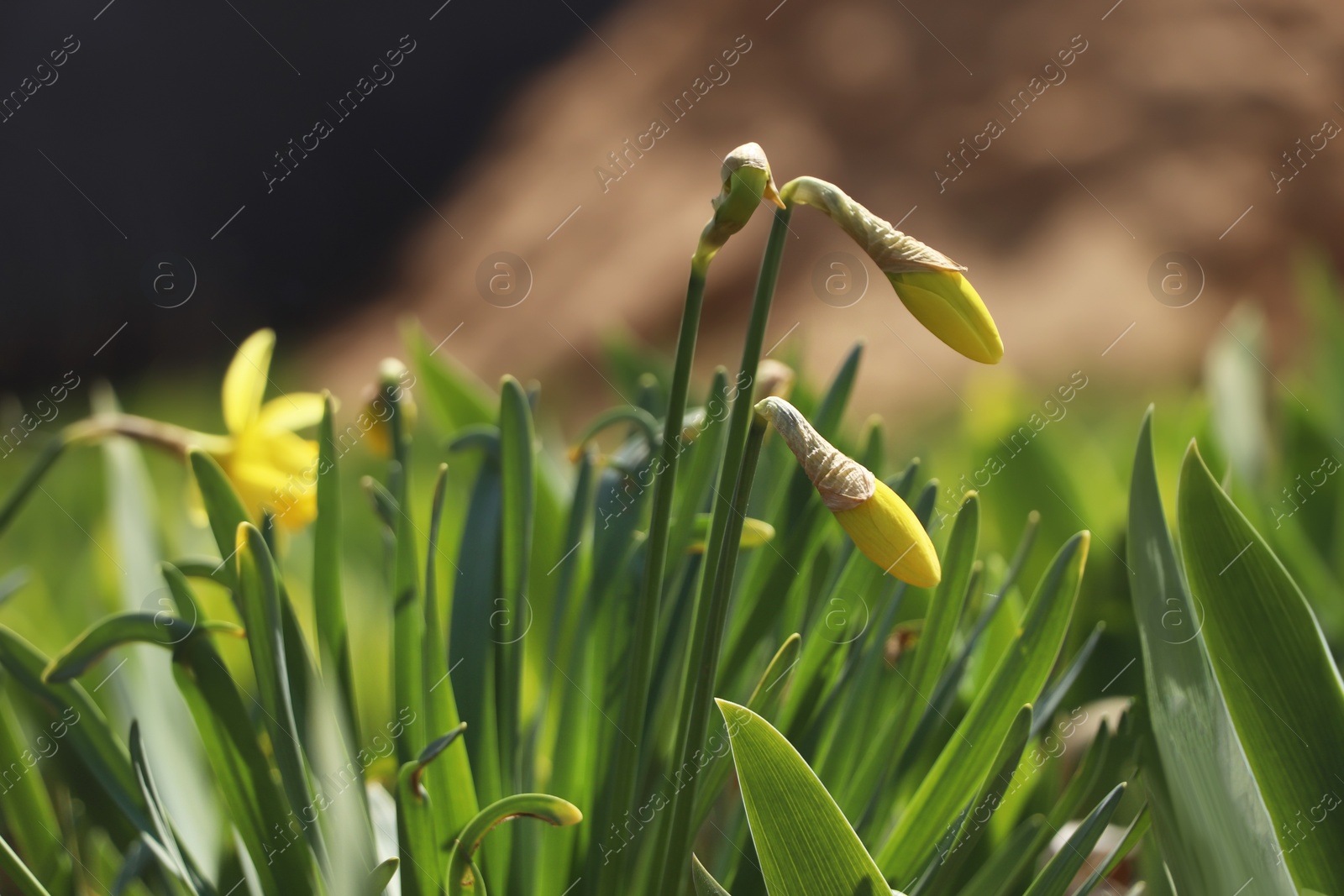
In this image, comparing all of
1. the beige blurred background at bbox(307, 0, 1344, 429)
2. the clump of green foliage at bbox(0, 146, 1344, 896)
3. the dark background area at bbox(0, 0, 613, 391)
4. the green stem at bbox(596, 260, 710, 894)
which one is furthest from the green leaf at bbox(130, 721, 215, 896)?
the dark background area at bbox(0, 0, 613, 391)

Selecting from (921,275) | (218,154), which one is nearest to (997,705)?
(921,275)

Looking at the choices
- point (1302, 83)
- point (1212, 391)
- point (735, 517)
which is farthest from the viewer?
point (1302, 83)

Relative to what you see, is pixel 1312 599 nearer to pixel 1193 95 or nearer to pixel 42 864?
pixel 42 864

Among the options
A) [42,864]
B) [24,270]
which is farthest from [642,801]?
[24,270]

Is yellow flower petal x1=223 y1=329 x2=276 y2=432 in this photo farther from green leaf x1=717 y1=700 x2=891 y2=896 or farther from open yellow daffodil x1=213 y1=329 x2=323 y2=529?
green leaf x1=717 y1=700 x2=891 y2=896

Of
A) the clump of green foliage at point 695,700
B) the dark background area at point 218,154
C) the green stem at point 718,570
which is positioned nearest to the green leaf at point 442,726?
the clump of green foliage at point 695,700

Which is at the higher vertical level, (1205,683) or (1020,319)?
(1205,683)

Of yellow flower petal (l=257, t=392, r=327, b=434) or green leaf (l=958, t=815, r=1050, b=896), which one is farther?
yellow flower petal (l=257, t=392, r=327, b=434)
